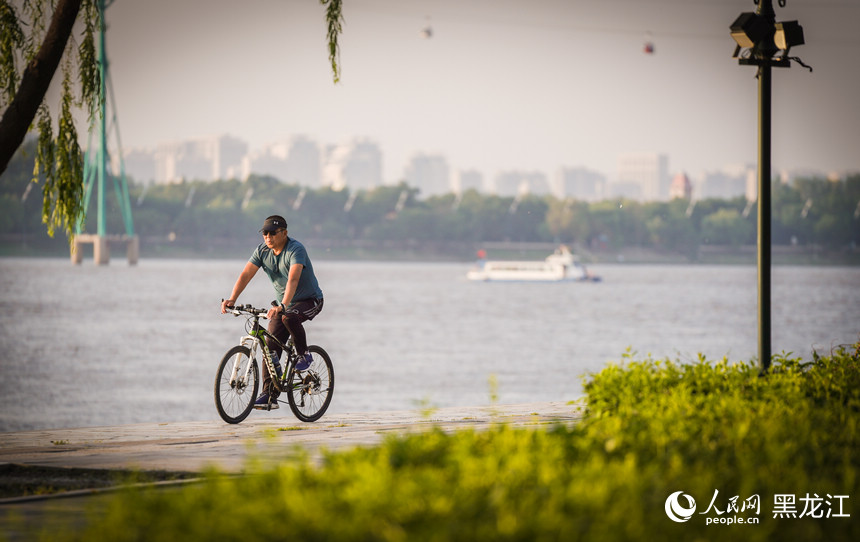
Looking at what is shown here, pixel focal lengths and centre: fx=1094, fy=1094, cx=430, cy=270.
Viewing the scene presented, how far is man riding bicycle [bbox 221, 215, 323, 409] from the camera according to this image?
10.2 metres

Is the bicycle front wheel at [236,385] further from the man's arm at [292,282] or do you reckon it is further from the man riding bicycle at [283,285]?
the man's arm at [292,282]

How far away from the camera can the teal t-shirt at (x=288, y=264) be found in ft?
33.8

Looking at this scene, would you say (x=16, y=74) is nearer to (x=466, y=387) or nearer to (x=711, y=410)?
(x=711, y=410)

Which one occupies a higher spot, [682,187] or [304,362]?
[682,187]

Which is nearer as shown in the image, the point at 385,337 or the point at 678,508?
the point at 678,508

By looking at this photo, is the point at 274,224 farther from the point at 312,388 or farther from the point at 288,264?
the point at 312,388

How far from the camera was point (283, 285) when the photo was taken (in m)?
10.6

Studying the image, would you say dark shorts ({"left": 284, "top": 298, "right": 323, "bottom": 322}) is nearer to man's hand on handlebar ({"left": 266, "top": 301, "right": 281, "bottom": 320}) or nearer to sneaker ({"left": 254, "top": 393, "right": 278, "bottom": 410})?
man's hand on handlebar ({"left": 266, "top": 301, "right": 281, "bottom": 320})

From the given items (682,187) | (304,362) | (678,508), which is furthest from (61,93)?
(682,187)

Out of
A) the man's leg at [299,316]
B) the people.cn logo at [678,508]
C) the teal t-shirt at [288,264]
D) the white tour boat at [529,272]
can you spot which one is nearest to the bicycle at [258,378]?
the man's leg at [299,316]

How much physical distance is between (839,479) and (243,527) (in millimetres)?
2860

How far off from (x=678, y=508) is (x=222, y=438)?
545 cm

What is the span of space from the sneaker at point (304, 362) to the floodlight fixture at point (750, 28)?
500 centimetres

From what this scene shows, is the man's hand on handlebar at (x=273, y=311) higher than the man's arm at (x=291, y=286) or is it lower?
lower
